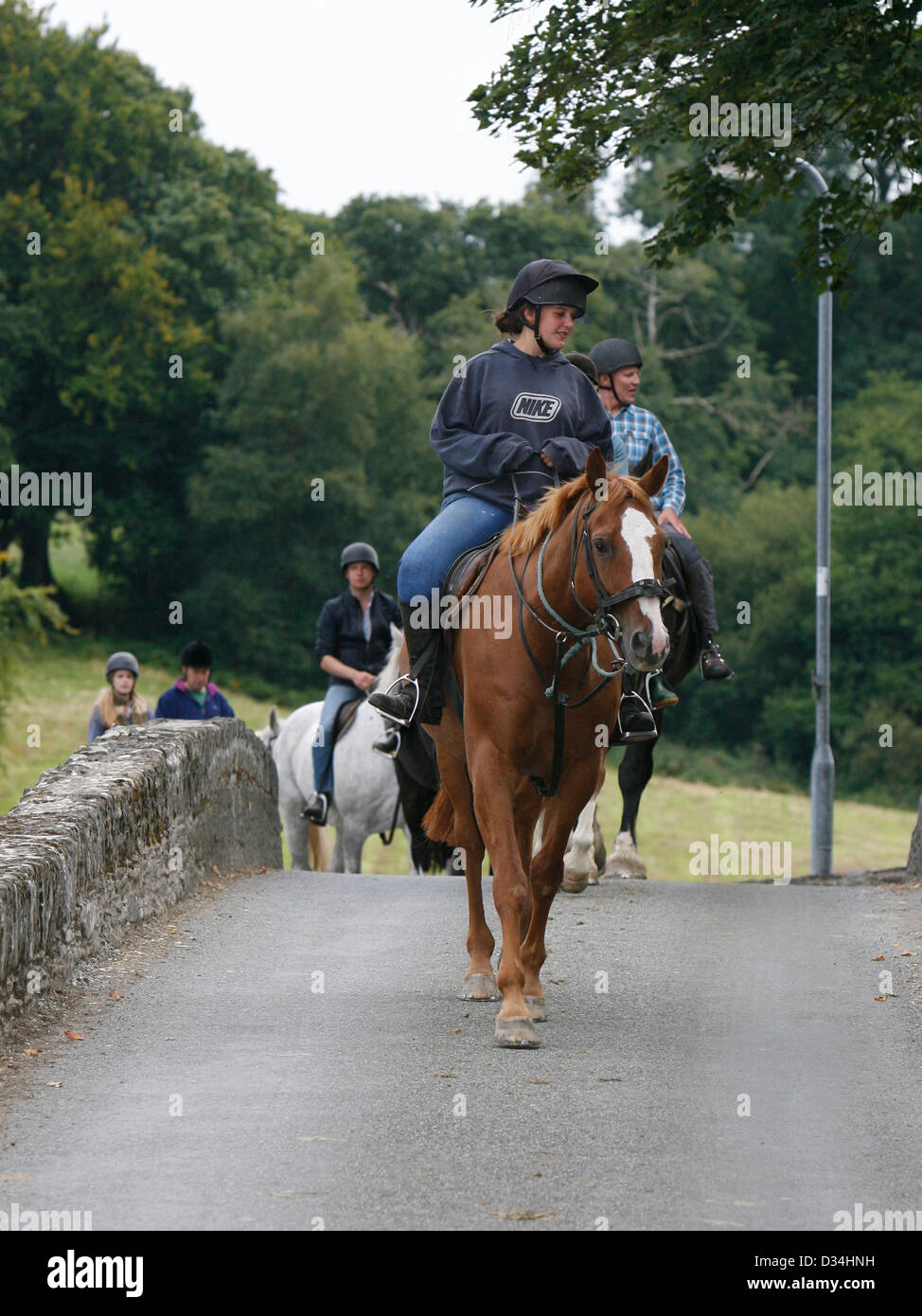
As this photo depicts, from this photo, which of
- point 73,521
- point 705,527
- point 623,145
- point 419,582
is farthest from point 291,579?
point 419,582

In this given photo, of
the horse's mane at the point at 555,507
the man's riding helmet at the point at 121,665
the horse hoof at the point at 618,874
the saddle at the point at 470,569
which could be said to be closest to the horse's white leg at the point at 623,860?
the horse hoof at the point at 618,874

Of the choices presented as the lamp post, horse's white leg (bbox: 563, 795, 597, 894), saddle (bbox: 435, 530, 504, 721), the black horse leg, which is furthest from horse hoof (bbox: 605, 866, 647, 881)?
the lamp post

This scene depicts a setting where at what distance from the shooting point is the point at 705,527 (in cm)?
6247

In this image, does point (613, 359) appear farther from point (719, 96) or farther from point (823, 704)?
point (823, 704)

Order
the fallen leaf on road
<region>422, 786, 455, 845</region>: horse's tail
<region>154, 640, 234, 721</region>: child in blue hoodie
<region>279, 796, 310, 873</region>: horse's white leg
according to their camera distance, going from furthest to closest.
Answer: <region>279, 796, 310, 873</region>: horse's white leg
<region>154, 640, 234, 721</region>: child in blue hoodie
<region>422, 786, 455, 845</region>: horse's tail
the fallen leaf on road

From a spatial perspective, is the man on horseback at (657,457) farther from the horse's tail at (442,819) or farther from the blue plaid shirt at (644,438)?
the horse's tail at (442,819)

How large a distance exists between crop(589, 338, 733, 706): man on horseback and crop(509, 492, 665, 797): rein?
3965 mm

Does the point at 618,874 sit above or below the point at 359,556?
below

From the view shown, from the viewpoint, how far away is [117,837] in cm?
956

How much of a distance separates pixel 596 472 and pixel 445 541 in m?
1.22

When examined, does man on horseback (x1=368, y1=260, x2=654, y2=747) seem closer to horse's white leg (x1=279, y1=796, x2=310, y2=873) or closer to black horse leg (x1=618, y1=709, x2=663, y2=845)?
black horse leg (x1=618, y1=709, x2=663, y2=845)

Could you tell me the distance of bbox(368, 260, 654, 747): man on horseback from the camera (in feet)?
27.3

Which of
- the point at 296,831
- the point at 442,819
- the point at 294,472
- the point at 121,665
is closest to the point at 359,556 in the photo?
the point at 121,665

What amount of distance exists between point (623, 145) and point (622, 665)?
279 inches
